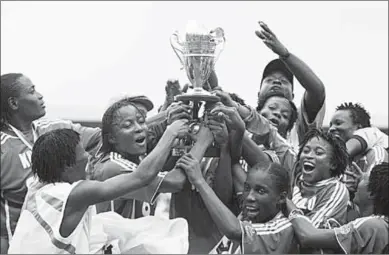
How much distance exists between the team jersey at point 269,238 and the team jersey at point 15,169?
0.90 m

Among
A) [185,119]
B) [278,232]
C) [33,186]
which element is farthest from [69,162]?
[278,232]

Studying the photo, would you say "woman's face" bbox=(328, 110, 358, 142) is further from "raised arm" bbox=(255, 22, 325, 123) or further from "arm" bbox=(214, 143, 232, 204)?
"arm" bbox=(214, 143, 232, 204)

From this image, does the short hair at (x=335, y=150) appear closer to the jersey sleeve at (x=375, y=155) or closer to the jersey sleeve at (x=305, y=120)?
the jersey sleeve at (x=305, y=120)

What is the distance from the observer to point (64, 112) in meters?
6.95

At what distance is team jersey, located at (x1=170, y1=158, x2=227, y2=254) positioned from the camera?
13.1 ft

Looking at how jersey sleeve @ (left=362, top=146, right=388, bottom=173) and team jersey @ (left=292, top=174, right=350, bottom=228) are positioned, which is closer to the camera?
team jersey @ (left=292, top=174, right=350, bottom=228)

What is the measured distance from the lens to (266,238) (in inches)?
146

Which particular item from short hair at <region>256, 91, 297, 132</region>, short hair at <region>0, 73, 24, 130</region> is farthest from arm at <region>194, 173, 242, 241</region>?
short hair at <region>0, 73, 24, 130</region>

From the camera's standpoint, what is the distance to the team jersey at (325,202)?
388cm

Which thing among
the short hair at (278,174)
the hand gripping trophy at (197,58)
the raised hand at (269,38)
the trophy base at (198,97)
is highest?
the raised hand at (269,38)

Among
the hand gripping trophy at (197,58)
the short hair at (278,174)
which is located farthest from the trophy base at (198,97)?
the short hair at (278,174)

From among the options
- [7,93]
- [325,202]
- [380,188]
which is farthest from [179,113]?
[7,93]

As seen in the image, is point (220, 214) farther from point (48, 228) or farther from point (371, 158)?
point (371, 158)

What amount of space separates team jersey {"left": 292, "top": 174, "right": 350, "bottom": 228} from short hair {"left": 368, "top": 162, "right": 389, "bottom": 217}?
0.11 meters
